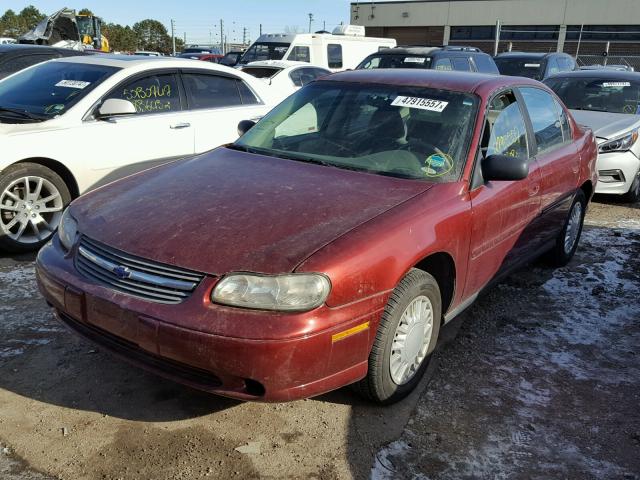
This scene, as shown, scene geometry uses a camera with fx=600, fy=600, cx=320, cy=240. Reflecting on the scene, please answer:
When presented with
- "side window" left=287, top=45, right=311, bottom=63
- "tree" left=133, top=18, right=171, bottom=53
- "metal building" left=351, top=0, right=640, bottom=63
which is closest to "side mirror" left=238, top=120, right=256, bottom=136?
"side window" left=287, top=45, right=311, bottom=63

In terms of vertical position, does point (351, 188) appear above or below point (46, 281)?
above

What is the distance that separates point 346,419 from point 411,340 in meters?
0.51

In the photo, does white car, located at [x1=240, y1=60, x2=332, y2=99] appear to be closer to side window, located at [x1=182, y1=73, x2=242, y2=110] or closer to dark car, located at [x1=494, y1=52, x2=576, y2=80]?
dark car, located at [x1=494, y1=52, x2=576, y2=80]

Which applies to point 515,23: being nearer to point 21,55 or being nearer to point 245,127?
point 21,55

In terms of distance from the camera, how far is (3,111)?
531 centimetres

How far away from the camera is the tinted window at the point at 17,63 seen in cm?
774

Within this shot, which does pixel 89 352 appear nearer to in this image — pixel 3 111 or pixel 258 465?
pixel 258 465

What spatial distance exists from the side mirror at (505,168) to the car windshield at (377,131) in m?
Result: 0.16

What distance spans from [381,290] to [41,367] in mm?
1972

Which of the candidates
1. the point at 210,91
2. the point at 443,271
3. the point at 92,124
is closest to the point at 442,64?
the point at 210,91

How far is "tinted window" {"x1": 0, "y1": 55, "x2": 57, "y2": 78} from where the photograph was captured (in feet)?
25.4

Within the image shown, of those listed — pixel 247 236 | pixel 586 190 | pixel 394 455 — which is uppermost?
pixel 247 236

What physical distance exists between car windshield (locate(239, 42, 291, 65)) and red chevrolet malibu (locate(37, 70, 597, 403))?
486 inches

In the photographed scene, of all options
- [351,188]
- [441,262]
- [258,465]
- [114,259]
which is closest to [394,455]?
[258,465]
